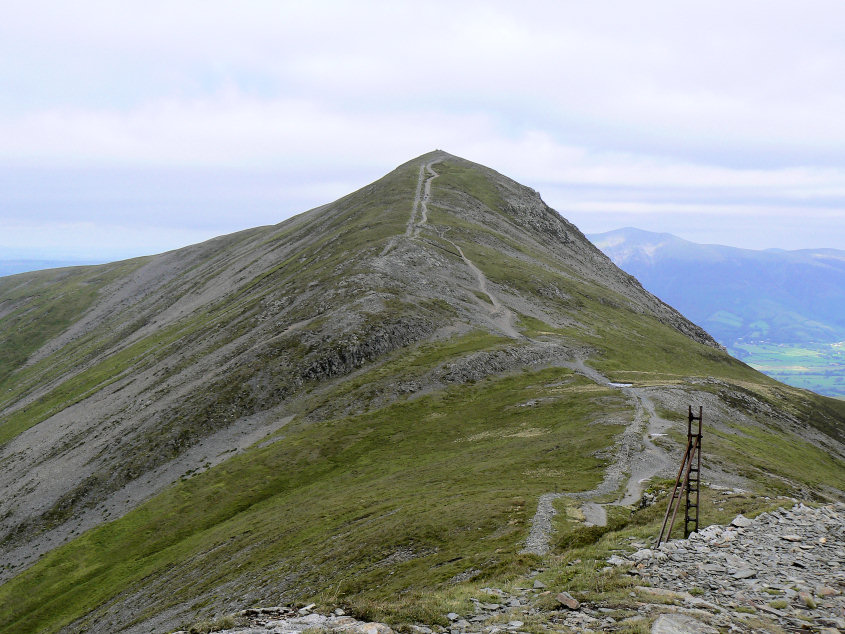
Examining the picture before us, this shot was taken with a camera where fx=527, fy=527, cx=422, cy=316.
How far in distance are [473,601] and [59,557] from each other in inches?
2675

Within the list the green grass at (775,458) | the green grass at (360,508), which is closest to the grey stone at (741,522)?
the green grass at (360,508)

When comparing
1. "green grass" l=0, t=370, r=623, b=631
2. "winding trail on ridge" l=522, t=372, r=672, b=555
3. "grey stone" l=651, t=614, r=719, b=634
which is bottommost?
"green grass" l=0, t=370, r=623, b=631

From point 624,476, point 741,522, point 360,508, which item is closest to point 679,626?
point 741,522

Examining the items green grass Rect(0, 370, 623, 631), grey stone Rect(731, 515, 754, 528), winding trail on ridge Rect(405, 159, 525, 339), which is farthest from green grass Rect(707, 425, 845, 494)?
winding trail on ridge Rect(405, 159, 525, 339)

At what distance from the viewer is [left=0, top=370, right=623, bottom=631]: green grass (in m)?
36.3

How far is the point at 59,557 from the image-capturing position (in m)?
66.3

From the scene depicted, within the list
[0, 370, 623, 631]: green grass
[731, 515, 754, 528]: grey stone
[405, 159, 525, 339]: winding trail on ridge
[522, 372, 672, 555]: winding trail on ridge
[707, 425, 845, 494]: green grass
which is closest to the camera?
[731, 515, 754, 528]: grey stone

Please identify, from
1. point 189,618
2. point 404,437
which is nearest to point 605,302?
point 404,437

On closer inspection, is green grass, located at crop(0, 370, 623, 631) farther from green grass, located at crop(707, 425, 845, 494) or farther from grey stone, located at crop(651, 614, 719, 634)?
green grass, located at crop(707, 425, 845, 494)

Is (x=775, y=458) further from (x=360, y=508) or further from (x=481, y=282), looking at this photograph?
(x=481, y=282)

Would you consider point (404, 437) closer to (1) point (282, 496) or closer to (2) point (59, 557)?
(1) point (282, 496)

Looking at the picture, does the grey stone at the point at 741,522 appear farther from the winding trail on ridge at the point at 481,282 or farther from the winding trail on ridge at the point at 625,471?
the winding trail on ridge at the point at 481,282

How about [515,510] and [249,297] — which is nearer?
[515,510]

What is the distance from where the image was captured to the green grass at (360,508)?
119ft
